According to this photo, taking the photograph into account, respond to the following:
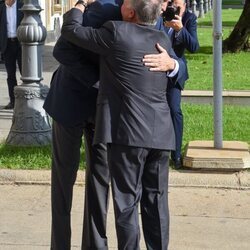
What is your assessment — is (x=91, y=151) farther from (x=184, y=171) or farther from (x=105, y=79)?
(x=184, y=171)

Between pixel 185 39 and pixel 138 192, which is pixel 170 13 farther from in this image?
pixel 138 192

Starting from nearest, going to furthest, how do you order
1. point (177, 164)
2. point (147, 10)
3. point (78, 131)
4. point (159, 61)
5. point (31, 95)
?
point (147, 10) → point (159, 61) → point (78, 131) → point (177, 164) → point (31, 95)

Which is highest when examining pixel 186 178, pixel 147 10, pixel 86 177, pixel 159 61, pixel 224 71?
pixel 147 10

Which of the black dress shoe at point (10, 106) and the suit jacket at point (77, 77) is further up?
the suit jacket at point (77, 77)

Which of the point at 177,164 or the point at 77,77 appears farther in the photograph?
the point at 177,164

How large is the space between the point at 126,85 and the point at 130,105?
0.37 feet

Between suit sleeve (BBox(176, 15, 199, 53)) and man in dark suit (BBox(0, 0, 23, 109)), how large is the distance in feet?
14.9

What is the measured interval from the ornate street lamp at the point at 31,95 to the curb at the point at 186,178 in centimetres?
98

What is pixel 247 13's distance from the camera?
19.8m

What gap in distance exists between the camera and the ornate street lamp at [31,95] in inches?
324

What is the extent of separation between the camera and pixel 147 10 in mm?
4180

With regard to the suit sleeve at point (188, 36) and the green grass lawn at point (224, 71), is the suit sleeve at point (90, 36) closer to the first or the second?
the suit sleeve at point (188, 36)

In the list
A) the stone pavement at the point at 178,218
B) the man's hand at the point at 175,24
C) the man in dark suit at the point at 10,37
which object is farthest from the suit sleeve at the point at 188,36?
the man in dark suit at the point at 10,37

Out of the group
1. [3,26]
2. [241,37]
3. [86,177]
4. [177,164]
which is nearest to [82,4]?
[86,177]
